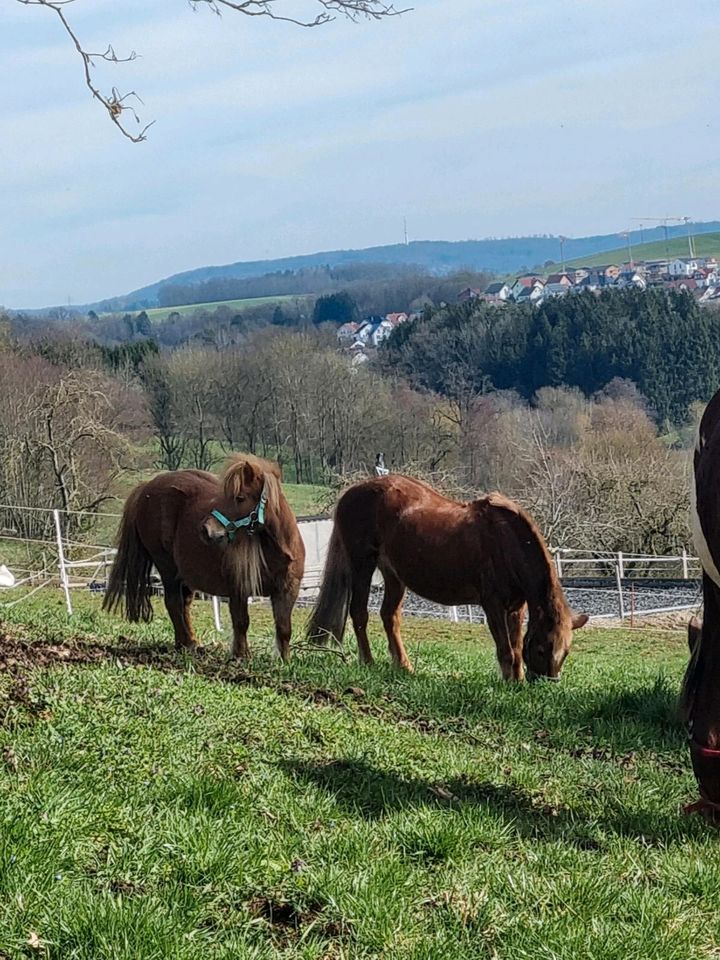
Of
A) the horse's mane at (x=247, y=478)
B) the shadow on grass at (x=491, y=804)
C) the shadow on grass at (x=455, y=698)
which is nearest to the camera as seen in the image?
the shadow on grass at (x=491, y=804)

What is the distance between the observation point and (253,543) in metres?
9.16

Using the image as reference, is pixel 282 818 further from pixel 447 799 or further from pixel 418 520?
pixel 418 520

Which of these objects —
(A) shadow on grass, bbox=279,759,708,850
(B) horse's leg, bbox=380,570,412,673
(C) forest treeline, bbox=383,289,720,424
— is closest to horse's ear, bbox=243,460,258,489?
(B) horse's leg, bbox=380,570,412,673

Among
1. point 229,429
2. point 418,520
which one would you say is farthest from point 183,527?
point 229,429

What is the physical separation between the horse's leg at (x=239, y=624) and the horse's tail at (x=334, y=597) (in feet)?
4.44

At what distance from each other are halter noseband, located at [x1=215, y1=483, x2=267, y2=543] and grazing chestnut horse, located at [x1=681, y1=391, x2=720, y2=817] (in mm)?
5010

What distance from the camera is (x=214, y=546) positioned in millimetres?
9242

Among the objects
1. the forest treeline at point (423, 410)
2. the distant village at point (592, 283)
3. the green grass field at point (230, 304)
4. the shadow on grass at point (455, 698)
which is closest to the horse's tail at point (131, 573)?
the shadow on grass at point (455, 698)

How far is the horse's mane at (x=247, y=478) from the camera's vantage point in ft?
30.0

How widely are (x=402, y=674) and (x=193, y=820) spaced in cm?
459

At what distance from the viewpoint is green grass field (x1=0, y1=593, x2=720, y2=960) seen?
10.8ft

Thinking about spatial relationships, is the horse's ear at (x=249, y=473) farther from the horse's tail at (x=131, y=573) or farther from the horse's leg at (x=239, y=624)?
the horse's tail at (x=131, y=573)

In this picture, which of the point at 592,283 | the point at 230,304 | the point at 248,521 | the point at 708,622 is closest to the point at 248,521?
the point at 248,521

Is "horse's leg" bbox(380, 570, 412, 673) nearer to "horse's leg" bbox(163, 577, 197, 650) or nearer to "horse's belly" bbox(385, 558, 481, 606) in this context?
"horse's belly" bbox(385, 558, 481, 606)
